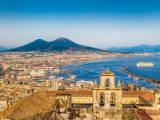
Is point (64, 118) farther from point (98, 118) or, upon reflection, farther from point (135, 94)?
point (135, 94)

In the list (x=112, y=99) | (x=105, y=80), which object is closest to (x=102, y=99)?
(x=112, y=99)

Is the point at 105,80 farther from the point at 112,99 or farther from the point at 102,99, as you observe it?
the point at 102,99

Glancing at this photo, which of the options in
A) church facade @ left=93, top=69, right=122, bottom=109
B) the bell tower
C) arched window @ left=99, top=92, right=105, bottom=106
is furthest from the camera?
arched window @ left=99, top=92, right=105, bottom=106

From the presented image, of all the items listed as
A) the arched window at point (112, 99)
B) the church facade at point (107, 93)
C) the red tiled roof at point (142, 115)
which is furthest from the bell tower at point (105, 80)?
the red tiled roof at point (142, 115)

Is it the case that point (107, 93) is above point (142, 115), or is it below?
above

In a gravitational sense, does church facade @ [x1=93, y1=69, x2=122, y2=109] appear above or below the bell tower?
below

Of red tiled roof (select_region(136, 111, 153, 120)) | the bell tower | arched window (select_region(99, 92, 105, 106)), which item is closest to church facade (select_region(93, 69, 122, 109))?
the bell tower

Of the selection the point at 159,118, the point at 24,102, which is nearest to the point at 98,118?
the point at 159,118

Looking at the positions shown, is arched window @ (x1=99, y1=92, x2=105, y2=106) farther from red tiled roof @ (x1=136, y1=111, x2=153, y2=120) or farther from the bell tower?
red tiled roof @ (x1=136, y1=111, x2=153, y2=120)

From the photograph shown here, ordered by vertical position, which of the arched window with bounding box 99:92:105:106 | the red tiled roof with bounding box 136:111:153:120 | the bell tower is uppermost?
the bell tower

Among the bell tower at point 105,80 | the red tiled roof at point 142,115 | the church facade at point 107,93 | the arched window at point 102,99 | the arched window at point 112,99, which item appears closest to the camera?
the red tiled roof at point 142,115

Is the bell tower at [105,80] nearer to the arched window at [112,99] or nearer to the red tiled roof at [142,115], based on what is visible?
the arched window at [112,99]
